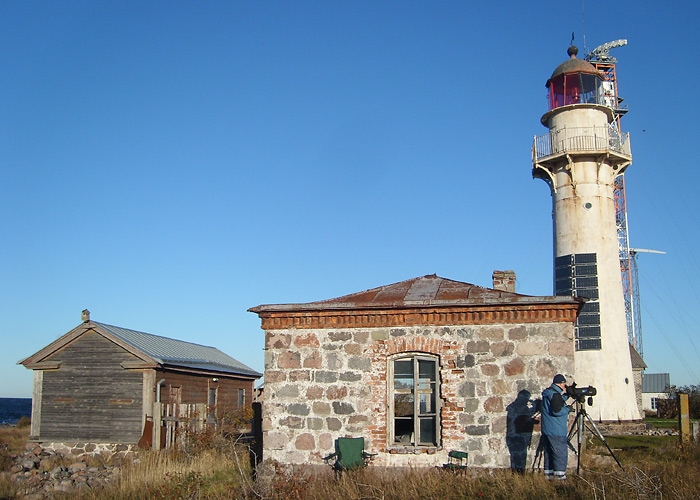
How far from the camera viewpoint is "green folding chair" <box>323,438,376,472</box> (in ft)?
40.2

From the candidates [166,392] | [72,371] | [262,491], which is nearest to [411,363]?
[262,491]

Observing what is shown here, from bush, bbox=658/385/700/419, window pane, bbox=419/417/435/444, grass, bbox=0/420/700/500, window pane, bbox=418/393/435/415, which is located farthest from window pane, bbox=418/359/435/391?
bush, bbox=658/385/700/419

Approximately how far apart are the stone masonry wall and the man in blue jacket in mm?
805

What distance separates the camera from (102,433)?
60.8 feet

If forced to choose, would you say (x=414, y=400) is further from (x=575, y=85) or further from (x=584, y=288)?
(x=575, y=85)

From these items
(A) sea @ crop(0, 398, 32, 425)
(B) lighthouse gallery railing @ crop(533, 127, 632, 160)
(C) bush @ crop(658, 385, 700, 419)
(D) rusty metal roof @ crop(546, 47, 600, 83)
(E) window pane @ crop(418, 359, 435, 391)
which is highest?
(D) rusty metal roof @ crop(546, 47, 600, 83)

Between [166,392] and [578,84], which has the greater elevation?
[578,84]

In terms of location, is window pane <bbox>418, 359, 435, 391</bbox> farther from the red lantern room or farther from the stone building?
the red lantern room

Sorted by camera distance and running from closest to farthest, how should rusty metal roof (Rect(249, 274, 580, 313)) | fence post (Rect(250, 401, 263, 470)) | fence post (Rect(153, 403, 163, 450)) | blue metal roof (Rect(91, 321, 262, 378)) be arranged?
1. rusty metal roof (Rect(249, 274, 580, 313))
2. fence post (Rect(250, 401, 263, 470))
3. fence post (Rect(153, 403, 163, 450))
4. blue metal roof (Rect(91, 321, 262, 378))

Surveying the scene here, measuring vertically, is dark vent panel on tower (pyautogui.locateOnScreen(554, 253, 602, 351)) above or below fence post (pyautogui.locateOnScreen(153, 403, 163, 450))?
above

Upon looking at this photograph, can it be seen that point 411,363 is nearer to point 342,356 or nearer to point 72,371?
point 342,356

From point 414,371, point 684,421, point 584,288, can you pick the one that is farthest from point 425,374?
point 584,288

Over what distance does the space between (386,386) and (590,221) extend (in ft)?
43.8

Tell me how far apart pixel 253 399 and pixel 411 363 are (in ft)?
53.7
